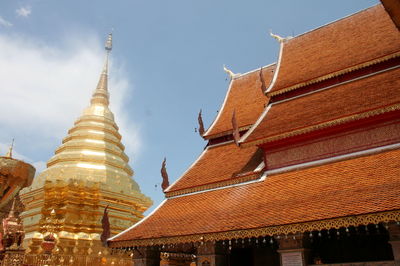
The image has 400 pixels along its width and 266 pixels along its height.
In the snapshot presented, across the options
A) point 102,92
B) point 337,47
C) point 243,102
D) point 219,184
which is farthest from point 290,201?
point 102,92

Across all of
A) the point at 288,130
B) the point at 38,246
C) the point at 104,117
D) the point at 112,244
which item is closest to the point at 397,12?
the point at 288,130

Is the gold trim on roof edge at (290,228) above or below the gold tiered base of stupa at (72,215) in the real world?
below

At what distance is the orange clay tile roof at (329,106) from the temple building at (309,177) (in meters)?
0.03

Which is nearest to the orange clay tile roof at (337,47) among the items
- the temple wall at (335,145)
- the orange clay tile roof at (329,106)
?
the orange clay tile roof at (329,106)

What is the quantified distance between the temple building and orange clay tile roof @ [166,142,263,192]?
5 centimetres

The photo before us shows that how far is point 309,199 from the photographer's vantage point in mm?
7316

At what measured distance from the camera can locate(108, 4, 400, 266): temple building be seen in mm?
6891

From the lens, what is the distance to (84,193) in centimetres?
1866

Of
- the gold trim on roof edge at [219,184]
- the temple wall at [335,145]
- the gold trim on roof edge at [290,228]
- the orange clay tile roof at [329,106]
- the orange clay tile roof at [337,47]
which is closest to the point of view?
the gold trim on roof edge at [290,228]

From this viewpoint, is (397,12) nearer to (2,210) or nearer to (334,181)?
(334,181)

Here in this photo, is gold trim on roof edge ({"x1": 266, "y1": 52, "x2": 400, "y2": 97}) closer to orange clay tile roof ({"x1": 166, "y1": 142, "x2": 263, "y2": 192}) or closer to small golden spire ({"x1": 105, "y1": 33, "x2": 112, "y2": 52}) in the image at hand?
orange clay tile roof ({"x1": 166, "y1": 142, "x2": 263, "y2": 192})

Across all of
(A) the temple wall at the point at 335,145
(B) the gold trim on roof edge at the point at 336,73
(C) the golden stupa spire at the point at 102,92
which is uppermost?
(C) the golden stupa spire at the point at 102,92

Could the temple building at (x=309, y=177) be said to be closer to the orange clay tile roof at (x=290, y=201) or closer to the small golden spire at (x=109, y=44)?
the orange clay tile roof at (x=290, y=201)

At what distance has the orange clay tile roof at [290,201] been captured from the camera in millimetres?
6543
